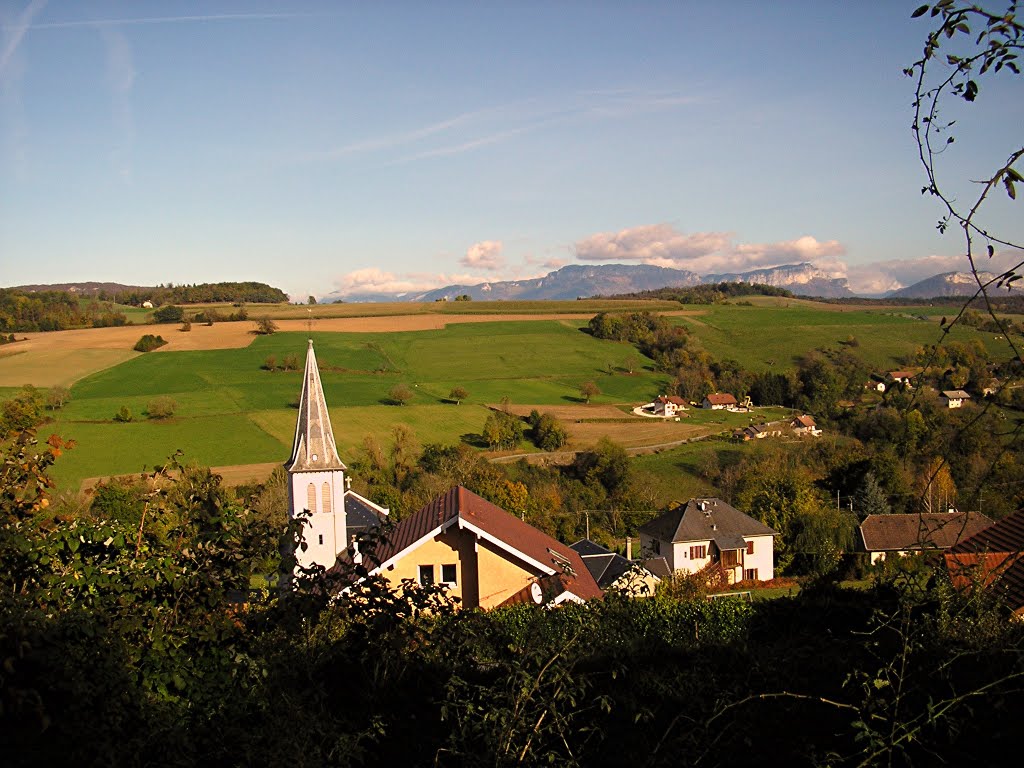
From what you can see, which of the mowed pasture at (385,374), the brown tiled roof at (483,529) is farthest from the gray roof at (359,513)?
the brown tiled roof at (483,529)

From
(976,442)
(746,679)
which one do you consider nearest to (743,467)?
(976,442)

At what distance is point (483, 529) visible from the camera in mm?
12898

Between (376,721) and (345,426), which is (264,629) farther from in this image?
(345,426)

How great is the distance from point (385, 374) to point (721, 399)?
2600cm

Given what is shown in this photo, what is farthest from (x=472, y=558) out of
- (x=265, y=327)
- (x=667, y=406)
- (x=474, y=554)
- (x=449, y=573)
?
(x=265, y=327)

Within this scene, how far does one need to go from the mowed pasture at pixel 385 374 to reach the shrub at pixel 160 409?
0.55m

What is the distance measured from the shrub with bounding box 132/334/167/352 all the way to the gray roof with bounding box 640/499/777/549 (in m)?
45.3

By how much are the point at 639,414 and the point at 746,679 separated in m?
55.3

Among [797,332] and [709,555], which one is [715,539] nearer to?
[709,555]

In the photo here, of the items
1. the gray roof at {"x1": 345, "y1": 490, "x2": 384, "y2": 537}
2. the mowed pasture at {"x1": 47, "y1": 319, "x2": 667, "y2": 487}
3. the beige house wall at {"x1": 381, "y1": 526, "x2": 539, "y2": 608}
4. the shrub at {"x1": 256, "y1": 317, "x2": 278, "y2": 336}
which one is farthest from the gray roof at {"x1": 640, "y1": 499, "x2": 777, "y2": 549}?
the shrub at {"x1": 256, "y1": 317, "x2": 278, "y2": 336}

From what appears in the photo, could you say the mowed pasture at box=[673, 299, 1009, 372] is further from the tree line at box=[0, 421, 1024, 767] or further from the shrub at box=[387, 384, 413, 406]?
the tree line at box=[0, 421, 1024, 767]

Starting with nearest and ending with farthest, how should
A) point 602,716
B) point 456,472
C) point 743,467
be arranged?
point 602,716 < point 456,472 < point 743,467

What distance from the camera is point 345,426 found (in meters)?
49.4

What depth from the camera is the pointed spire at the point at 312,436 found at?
21.1 meters
